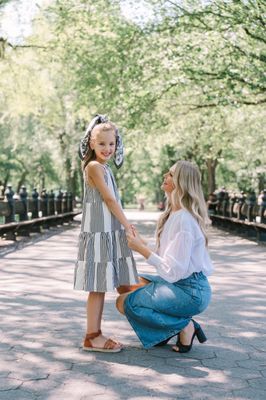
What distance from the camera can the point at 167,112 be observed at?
73.9 feet

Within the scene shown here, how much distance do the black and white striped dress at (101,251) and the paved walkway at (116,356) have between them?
527 millimetres

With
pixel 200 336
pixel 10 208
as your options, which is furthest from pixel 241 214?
pixel 200 336

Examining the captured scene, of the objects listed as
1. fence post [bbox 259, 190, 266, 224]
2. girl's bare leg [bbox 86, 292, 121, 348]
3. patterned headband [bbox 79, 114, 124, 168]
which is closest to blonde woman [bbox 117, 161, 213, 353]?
girl's bare leg [bbox 86, 292, 121, 348]

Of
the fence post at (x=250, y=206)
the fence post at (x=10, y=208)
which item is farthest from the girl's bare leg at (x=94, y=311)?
the fence post at (x=250, y=206)

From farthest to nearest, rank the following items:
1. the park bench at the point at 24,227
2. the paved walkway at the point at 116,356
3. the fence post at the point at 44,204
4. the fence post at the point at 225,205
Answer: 1. the fence post at the point at 225,205
2. the fence post at the point at 44,204
3. the park bench at the point at 24,227
4. the paved walkway at the point at 116,356

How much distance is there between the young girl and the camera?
460 centimetres

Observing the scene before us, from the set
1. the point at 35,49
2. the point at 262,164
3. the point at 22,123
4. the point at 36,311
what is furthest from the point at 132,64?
the point at 262,164

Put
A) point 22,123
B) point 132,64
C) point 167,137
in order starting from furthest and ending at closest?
1. point 22,123
2. point 167,137
3. point 132,64

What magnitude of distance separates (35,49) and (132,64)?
10.1 meters

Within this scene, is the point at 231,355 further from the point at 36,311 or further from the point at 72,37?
the point at 72,37

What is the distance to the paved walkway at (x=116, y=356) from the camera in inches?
148

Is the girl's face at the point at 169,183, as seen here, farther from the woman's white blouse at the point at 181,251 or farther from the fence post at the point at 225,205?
the fence post at the point at 225,205

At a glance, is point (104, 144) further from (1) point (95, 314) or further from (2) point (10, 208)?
(2) point (10, 208)

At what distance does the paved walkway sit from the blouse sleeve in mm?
602
